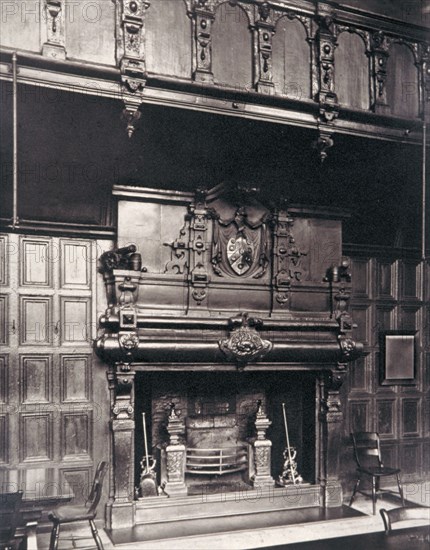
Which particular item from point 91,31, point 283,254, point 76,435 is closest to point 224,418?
point 76,435

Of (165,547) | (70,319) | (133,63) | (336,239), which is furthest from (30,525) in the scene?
(336,239)

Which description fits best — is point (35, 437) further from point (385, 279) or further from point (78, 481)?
point (385, 279)

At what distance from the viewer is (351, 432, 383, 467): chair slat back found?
706cm

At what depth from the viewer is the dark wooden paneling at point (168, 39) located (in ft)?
17.2

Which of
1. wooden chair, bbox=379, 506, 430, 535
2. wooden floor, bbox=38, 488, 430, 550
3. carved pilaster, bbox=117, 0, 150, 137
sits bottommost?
wooden floor, bbox=38, 488, 430, 550

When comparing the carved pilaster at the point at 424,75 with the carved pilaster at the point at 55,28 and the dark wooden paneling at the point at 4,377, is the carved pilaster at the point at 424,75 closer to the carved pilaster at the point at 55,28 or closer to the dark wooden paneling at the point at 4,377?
the carved pilaster at the point at 55,28

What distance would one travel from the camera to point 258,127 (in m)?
5.69

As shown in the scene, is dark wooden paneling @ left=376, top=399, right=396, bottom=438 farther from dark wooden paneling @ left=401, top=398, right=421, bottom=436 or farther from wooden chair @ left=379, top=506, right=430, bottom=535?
wooden chair @ left=379, top=506, right=430, bottom=535


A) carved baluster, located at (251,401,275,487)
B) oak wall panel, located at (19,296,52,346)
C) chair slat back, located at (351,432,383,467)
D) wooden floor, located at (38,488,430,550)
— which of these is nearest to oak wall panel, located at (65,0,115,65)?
oak wall panel, located at (19,296,52,346)

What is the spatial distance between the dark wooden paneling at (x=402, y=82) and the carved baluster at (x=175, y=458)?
4.12 meters

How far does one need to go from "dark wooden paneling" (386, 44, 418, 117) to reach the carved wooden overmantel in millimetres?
1443

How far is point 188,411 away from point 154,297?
1445mm

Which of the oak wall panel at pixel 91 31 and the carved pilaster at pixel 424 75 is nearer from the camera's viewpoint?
the oak wall panel at pixel 91 31

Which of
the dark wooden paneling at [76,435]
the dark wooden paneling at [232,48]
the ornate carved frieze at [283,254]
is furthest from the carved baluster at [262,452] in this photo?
the dark wooden paneling at [232,48]
